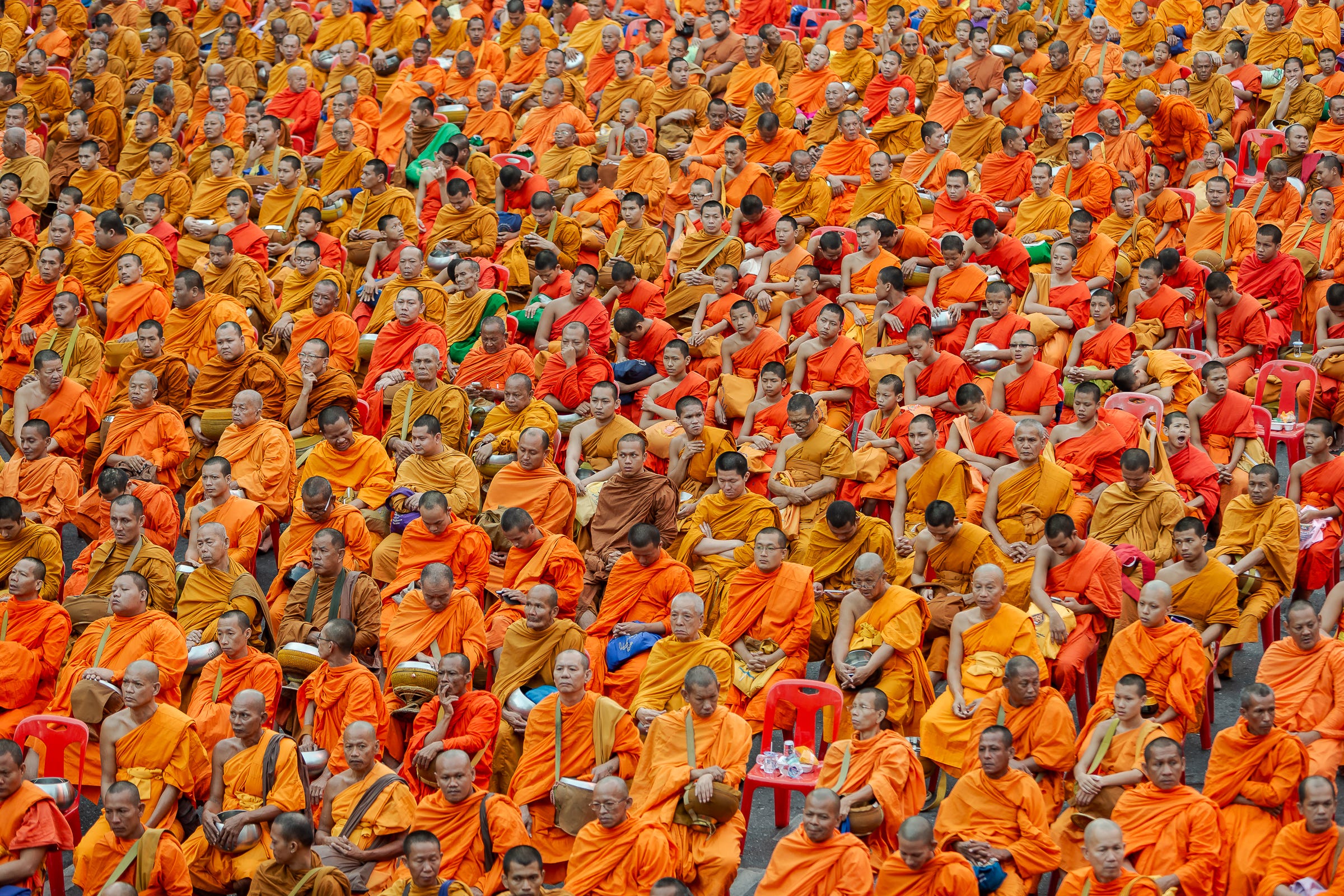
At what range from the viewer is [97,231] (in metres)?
13.6

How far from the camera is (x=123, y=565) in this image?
10.3 m

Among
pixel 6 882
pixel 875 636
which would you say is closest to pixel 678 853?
pixel 875 636

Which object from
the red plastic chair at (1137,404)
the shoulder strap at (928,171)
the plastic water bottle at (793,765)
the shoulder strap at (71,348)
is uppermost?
the shoulder strap at (928,171)

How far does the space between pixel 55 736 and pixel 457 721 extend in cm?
203

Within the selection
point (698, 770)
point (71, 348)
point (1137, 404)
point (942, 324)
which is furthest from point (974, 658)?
point (71, 348)

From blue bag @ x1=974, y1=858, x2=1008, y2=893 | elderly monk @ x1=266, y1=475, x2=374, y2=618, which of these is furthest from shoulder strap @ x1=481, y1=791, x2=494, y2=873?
elderly monk @ x1=266, y1=475, x2=374, y2=618

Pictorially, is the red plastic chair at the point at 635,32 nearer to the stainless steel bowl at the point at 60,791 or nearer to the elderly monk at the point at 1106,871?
the stainless steel bowl at the point at 60,791

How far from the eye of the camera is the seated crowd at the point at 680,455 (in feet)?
27.1

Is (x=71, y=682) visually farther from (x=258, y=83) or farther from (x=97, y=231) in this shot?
(x=258, y=83)

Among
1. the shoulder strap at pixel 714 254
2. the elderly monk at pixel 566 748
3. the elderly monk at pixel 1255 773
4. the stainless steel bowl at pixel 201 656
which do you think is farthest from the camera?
the shoulder strap at pixel 714 254

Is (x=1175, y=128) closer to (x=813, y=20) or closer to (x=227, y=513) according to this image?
(x=813, y=20)

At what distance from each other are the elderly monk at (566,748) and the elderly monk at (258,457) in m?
3.02

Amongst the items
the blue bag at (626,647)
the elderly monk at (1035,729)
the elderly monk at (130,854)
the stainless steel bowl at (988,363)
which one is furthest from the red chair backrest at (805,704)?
the stainless steel bowl at (988,363)

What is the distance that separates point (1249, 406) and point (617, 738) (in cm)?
475
